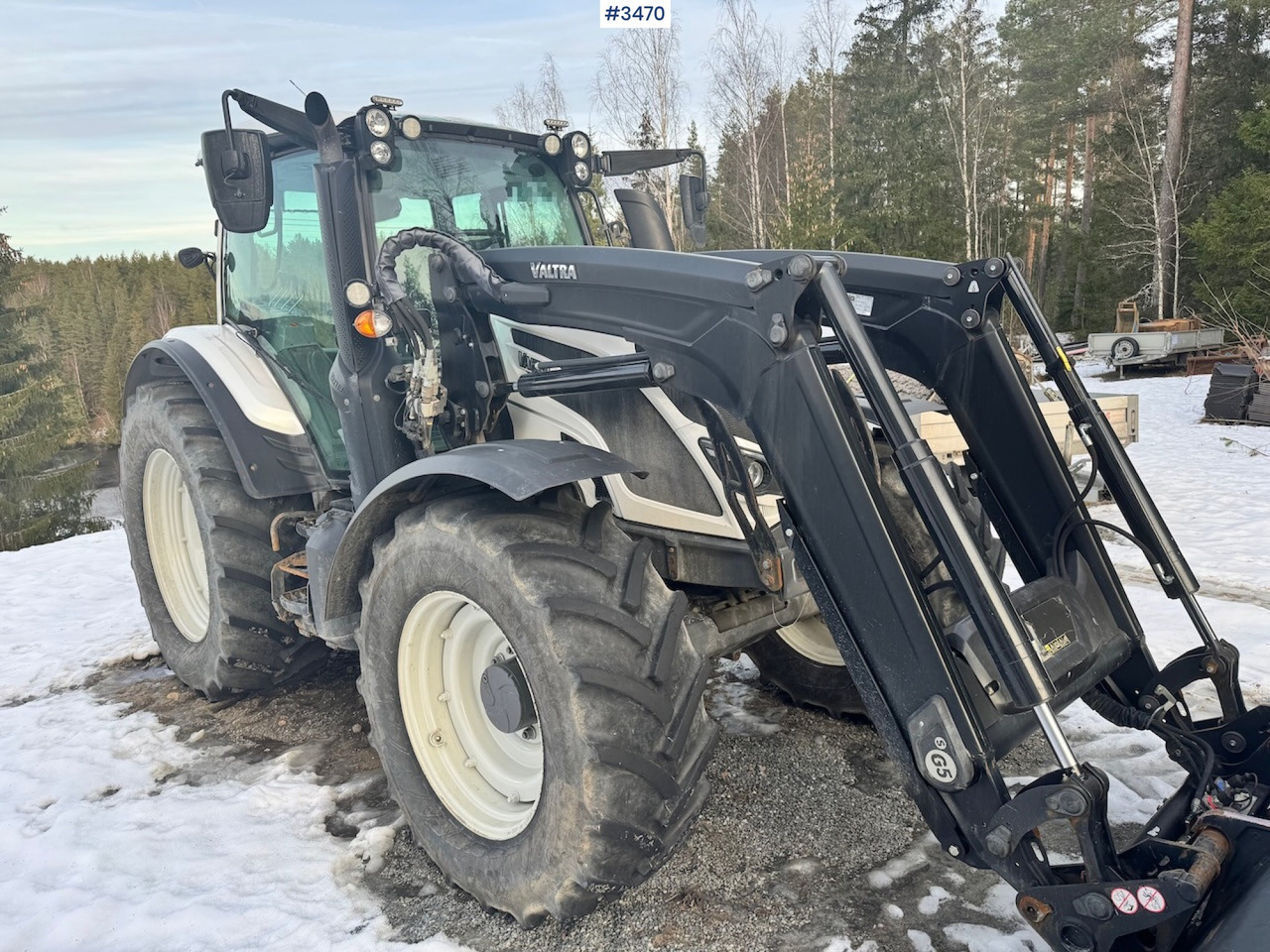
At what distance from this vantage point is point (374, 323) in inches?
122

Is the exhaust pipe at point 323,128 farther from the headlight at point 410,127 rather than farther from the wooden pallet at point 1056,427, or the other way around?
the wooden pallet at point 1056,427

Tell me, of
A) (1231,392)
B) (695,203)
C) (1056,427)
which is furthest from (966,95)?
(695,203)

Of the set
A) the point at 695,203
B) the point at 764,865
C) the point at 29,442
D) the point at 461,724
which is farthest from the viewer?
the point at 29,442

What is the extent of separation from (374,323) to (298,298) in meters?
1.11

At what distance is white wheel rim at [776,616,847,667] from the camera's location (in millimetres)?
3846

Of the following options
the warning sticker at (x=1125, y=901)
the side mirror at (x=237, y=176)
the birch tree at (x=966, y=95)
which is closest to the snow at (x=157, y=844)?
the warning sticker at (x=1125, y=901)

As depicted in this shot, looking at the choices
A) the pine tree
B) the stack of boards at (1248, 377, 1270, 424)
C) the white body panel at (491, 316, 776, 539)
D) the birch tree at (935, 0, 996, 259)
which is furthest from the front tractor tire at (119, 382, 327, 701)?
the pine tree

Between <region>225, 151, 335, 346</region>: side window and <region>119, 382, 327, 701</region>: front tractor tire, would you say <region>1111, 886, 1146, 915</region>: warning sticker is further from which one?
<region>119, 382, 327, 701</region>: front tractor tire

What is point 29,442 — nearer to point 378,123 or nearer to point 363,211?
point 363,211

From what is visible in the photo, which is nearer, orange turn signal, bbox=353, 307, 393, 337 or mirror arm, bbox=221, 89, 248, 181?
mirror arm, bbox=221, 89, 248, 181

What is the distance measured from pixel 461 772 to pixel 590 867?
30.8 inches

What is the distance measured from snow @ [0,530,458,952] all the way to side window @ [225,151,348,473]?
1.42m

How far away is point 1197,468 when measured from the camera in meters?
9.90

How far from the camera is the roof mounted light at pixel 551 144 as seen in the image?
385cm
